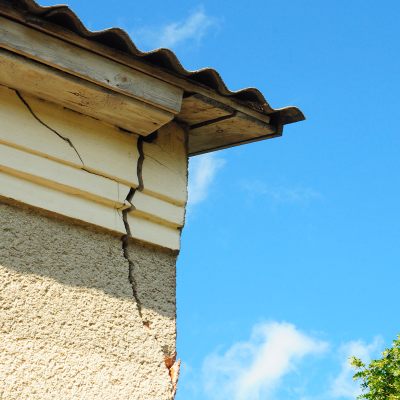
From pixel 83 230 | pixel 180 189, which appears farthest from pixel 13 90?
pixel 180 189

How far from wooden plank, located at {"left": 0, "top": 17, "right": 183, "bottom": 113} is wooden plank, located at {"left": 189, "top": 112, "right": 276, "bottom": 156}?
347mm

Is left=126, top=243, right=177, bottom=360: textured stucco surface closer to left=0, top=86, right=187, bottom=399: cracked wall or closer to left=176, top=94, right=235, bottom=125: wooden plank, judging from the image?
left=0, top=86, right=187, bottom=399: cracked wall

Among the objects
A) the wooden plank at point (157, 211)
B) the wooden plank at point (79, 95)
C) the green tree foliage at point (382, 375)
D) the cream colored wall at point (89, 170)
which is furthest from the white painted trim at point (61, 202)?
the green tree foliage at point (382, 375)

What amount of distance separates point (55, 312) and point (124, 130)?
959mm

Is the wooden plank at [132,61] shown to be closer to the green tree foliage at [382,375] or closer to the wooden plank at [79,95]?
the wooden plank at [79,95]

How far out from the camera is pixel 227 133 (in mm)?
2654

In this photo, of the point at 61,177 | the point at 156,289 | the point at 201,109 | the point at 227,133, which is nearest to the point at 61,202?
the point at 61,177

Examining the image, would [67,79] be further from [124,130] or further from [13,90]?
[124,130]

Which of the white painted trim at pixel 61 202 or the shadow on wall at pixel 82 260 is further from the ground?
the white painted trim at pixel 61 202

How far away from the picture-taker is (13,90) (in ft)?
7.22

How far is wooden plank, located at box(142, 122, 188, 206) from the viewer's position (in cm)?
245

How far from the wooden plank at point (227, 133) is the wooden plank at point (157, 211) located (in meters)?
0.47

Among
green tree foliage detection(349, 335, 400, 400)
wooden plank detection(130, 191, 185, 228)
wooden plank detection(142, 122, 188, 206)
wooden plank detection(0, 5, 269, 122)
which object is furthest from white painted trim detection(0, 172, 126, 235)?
green tree foliage detection(349, 335, 400, 400)

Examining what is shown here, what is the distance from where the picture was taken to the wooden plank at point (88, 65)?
1.99m
